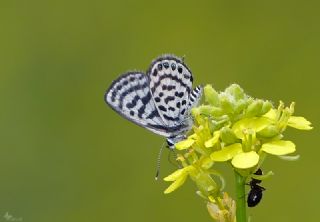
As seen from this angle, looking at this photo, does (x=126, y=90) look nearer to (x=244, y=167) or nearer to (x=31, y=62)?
(x=244, y=167)

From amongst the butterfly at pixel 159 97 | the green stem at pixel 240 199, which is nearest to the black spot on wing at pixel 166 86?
the butterfly at pixel 159 97

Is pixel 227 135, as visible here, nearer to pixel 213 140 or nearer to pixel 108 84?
pixel 213 140

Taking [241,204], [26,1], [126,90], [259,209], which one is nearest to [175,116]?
[126,90]

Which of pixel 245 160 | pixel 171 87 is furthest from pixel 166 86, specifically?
pixel 245 160

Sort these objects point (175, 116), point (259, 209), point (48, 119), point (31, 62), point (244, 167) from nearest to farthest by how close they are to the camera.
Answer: point (244, 167) < point (175, 116) < point (259, 209) < point (48, 119) < point (31, 62)

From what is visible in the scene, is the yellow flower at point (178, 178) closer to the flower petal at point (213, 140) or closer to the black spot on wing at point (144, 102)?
the flower petal at point (213, 140)

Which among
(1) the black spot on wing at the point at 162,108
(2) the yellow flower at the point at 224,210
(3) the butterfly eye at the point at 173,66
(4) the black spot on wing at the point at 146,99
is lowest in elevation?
(2) the yellow flower at the point at 224,210

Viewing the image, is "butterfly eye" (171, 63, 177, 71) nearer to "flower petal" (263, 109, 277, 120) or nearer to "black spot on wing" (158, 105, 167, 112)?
"black spot on wing" (158, 105, 167, 112)

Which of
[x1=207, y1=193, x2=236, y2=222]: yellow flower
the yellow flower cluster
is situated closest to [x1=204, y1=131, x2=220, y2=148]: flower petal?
the yellow flower cluster
